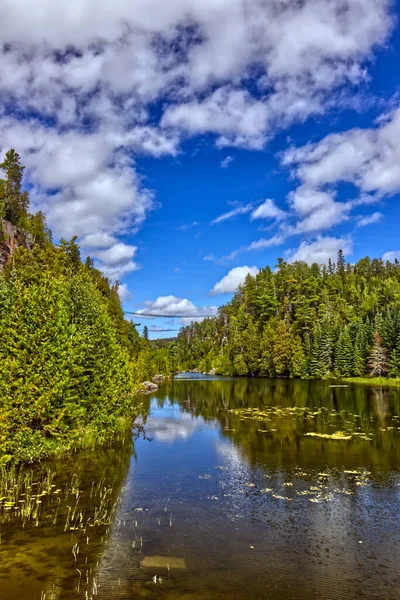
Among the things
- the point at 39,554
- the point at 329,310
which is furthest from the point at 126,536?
the point at 329,310

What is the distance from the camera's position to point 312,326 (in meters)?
135

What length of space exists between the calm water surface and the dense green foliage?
249ft

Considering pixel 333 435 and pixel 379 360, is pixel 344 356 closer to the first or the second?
pixel 379 360

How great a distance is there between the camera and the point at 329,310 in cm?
13725

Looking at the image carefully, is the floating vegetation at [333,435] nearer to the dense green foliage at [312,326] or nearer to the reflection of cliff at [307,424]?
the reflection of cliff at [307,424]

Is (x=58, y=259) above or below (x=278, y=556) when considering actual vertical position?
above

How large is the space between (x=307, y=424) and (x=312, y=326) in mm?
99504

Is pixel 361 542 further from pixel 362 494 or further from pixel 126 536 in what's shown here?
pixel 126 536

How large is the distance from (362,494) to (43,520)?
15031 millimetres

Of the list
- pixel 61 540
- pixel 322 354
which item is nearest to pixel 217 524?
pixel 61 540

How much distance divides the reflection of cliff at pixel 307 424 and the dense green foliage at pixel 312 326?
37.9 m

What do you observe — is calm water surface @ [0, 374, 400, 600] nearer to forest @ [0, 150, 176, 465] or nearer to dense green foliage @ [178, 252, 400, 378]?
forest @ [0, 150, 176, 465]

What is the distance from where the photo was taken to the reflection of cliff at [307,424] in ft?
91.1

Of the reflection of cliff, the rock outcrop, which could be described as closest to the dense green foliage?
the reflection of cliff
